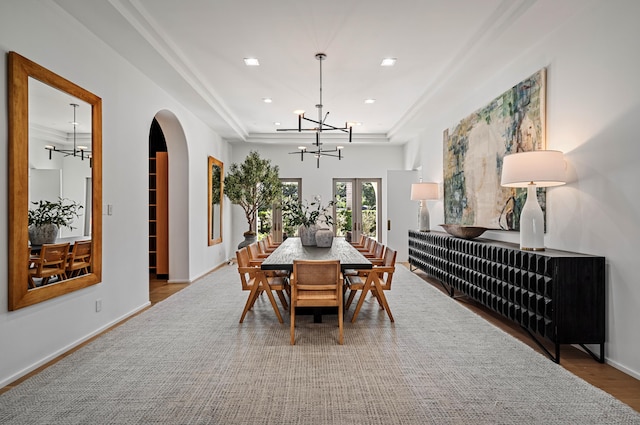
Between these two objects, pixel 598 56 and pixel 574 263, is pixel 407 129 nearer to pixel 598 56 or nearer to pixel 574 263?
pixel 598 56

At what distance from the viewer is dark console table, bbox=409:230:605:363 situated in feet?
9.91

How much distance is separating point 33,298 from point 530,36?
16.0ft

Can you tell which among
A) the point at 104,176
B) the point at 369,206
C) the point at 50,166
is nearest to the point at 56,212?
the point at 50,166

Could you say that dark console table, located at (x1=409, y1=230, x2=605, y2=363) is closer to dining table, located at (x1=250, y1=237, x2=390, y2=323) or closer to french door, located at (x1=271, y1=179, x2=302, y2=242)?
dining table, located at (x1=250, y1=237, x2=390, y2=323)

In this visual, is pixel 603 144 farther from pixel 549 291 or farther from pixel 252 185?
pixel 252 185

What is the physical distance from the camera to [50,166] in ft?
10.5

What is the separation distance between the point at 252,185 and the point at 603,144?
6.67 m

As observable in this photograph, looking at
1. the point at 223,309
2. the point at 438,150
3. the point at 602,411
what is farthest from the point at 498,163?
the point at 223,309

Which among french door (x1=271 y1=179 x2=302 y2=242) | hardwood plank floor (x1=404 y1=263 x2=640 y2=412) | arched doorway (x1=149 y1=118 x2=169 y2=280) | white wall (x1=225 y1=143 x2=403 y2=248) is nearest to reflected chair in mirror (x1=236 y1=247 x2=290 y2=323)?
hardwood plank floor (x1=404 y1=263 x2=640 y2=412)

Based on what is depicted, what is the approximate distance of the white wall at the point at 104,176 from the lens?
2779mm

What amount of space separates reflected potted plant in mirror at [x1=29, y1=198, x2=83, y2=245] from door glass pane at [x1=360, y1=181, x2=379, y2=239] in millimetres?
7519

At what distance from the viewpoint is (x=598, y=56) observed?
3162 mm

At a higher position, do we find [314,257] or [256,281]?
[314,257]

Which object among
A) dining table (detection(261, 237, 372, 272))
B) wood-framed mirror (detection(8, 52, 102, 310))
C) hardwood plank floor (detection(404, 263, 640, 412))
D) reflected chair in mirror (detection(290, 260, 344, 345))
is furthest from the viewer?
dining table (detection(261, 237, 372, 272))
